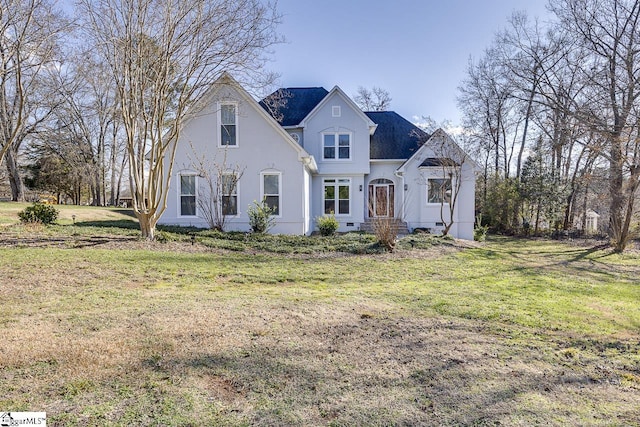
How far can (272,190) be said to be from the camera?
1479cm

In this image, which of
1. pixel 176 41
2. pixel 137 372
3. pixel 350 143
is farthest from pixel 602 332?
pixel 350 143

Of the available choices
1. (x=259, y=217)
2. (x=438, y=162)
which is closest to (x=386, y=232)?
(x=259, y=217)

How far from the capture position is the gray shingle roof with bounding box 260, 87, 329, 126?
1891 cm

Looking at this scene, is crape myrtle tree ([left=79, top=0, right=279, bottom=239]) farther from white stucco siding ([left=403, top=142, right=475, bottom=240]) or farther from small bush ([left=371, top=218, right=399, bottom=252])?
white stucco siding ([left=403, top=142, right=475, bottom=240])

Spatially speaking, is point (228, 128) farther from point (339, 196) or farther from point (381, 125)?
point (381, 125)

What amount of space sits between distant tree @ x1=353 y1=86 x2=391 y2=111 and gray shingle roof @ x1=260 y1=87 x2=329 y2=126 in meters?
13.2

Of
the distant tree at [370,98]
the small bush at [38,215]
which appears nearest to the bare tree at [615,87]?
the small bush at [38,215]

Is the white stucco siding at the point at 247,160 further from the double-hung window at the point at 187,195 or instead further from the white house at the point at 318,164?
the double-hung window at the point at 187,195

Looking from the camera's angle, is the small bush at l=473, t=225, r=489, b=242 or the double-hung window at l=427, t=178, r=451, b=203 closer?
the small bush at l=473, t=225, r=489, b=242

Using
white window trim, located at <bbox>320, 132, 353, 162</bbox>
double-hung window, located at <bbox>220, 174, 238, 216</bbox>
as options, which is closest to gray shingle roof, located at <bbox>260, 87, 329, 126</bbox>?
white window trim, located at <bbox>320, 132, 353, 162</bbox>

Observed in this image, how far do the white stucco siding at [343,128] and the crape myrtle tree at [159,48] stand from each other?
7.36m

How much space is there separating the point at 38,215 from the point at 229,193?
6.35 metres

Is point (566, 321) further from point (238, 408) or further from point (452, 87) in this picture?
point (452, 87)

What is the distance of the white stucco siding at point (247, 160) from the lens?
14492 millimetres
